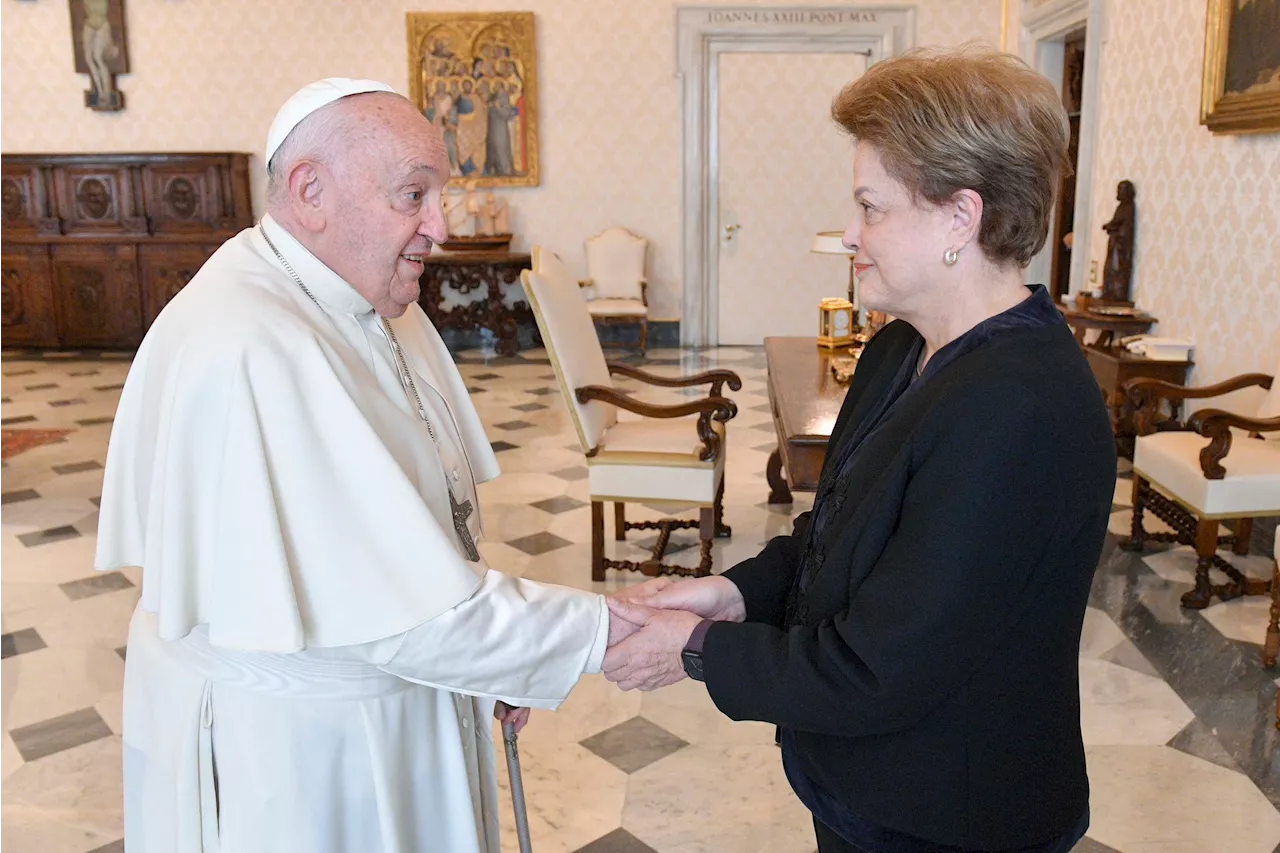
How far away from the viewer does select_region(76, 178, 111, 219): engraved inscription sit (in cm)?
1020

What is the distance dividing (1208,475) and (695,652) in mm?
3206

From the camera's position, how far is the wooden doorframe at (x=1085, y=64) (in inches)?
296

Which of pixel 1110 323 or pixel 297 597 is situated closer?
pixel 297 597

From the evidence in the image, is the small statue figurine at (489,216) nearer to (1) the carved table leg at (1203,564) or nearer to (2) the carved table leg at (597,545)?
(2) the carved table leg at (597,545)

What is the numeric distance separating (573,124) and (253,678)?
31.0 feet

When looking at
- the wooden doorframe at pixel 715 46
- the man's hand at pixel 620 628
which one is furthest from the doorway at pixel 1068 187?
the man's hand at pixel 620 628

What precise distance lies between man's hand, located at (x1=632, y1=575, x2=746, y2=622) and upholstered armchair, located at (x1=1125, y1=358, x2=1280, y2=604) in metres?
2.66

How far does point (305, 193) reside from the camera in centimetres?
163

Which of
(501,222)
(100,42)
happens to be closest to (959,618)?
(501,222)

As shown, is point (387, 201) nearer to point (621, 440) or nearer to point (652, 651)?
point (652, 651)

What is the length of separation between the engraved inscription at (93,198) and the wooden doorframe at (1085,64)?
807 cm

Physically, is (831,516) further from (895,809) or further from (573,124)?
(573,124)

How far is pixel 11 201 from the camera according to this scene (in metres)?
10.3

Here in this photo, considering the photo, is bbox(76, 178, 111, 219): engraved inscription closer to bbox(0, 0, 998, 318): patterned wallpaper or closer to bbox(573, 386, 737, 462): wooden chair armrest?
bbox(0, 0, 998, 318): patterned wallpaper
